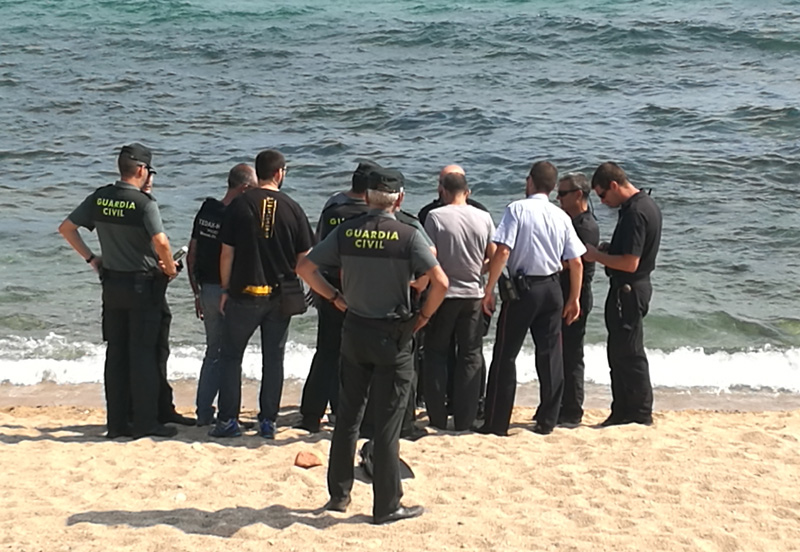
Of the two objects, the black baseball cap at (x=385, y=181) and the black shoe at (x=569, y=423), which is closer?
the black baseball cap at (x=385, y=181)

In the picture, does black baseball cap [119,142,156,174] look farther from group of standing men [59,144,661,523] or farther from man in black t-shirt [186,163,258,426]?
man in black t-shirt [186,163,258,426]

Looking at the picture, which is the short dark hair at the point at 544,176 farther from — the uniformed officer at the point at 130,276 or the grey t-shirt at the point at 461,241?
the uniformed officer at the point at 130,276

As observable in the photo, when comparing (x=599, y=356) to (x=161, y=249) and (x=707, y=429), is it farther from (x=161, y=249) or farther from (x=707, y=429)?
(x=161, y=249)

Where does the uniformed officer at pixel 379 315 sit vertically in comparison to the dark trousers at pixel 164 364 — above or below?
above

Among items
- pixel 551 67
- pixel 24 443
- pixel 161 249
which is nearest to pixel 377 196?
pixel 161 249

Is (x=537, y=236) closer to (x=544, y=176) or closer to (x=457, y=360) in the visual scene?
(x=544, y=176)

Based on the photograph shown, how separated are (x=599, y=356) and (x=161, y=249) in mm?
4973

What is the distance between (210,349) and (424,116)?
12.8m

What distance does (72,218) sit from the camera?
22.2 ft

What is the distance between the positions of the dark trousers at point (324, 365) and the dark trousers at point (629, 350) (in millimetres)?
1893

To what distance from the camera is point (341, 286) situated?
6.24 metres

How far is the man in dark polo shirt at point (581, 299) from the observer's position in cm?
729

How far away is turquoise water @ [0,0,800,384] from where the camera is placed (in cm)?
1189

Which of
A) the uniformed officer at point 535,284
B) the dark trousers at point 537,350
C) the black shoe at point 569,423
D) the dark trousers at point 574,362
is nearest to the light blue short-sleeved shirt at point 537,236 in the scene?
the uniformed officer at point 535,284
